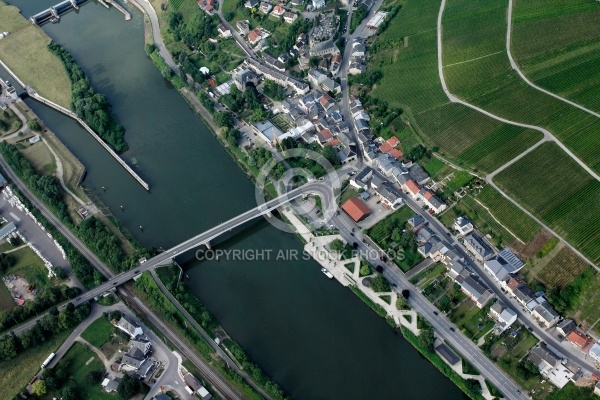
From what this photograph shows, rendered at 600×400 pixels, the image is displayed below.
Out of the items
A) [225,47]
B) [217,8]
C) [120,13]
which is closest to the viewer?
[225,47]

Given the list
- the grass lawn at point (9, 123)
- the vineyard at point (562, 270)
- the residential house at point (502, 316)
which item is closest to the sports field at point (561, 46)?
the vineyard at point (562, 270)

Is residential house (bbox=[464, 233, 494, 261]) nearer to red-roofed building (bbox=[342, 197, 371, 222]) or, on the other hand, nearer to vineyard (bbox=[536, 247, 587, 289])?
vineyard (bbox=[536, 247, 587, 289])

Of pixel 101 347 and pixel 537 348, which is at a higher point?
pixel 537 348

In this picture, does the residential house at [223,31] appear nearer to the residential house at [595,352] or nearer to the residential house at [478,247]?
the residential house at [478,247]

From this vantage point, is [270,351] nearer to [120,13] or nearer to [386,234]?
[386,234]

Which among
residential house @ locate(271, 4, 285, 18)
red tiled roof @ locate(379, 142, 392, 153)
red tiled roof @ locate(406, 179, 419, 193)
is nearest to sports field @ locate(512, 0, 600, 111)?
red tiled roof @ locate(379, 142, 392, 153)

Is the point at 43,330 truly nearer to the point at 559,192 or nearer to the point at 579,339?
the point at 579,339

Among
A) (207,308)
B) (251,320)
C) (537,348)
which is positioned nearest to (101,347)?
(207,308)
